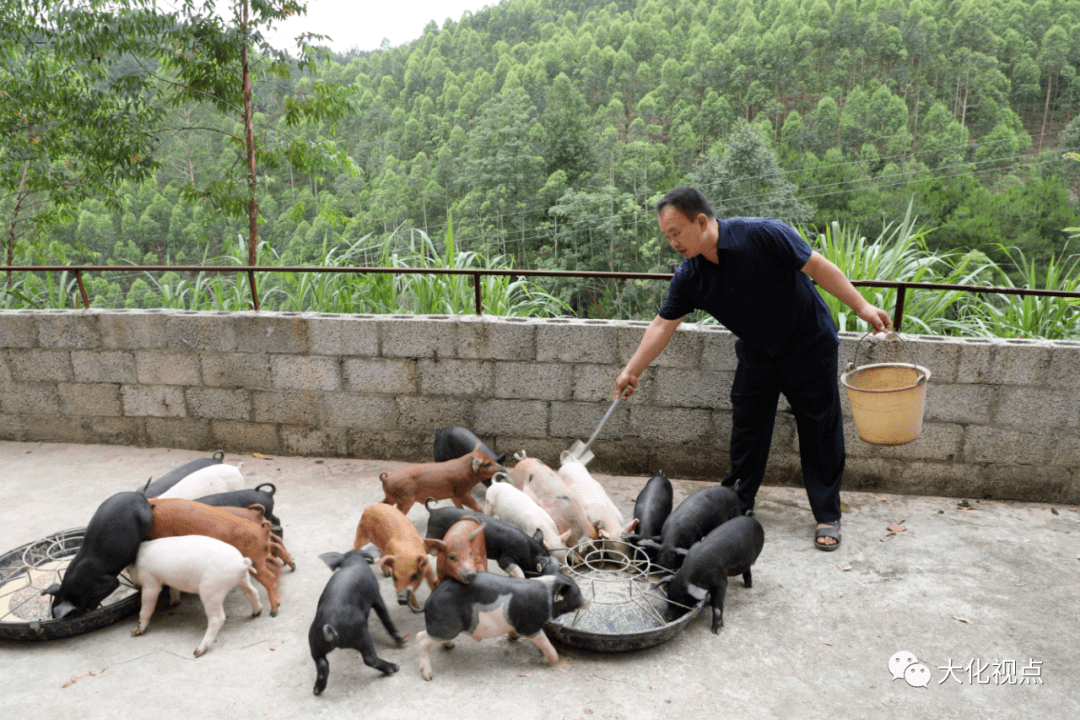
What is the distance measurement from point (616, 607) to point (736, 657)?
1.62 ft

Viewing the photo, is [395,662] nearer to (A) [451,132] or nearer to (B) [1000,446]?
(B) [1000,446]

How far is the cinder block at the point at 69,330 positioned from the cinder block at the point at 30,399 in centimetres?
32

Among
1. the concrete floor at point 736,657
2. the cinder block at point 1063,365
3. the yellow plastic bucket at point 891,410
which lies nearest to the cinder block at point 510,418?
the concrete floor at point 736,657

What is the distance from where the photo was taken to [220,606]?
278 cm

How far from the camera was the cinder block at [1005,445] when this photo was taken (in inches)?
153

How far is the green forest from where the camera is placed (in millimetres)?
38656

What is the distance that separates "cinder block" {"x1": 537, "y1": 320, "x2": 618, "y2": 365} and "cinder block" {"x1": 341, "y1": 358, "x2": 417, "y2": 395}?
846 millimetres

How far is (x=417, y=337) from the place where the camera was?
4.39m

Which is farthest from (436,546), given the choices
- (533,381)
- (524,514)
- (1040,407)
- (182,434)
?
(1040,407)

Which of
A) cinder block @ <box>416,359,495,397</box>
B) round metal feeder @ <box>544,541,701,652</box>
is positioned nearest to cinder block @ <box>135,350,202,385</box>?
cinder block @ <box>416,359,495,397</box>

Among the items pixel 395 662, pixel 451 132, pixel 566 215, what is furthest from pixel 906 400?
pixel 451 132

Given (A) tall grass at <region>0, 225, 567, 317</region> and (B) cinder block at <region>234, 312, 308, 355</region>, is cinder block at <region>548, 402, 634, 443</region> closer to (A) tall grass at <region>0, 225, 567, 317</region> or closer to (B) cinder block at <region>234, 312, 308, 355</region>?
(A) tall grass at <region>0, 225, 567, 317</region>

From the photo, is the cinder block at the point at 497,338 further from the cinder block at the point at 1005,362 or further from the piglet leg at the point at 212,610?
the cinder block at the point at 1005,362

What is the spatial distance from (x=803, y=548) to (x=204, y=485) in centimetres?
293
